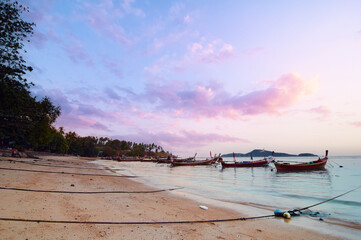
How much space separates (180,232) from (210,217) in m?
1.99

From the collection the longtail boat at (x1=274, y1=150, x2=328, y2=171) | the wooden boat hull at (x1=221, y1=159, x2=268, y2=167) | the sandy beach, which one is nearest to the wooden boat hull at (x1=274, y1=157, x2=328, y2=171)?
the longtail boat at (x1=274, y1=150, x2=328, y2=171)

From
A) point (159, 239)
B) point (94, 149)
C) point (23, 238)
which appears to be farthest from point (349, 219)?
point (94, 149)

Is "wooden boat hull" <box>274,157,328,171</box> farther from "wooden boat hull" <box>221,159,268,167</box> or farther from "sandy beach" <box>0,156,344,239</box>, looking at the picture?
"sandy beach" <box>0,156,344,239</box>

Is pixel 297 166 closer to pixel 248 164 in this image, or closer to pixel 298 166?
pixel 298 166

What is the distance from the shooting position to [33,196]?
5.71 meters

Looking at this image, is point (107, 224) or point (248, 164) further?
point (248, 164)

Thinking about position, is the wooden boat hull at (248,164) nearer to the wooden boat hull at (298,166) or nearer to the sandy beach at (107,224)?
the wooden boat hull at (298,166)

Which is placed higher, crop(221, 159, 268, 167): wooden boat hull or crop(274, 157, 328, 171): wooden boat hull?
crop(274, 157, 328, 171): wooden boat hull

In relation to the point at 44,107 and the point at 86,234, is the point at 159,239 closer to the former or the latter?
the point at 86,234

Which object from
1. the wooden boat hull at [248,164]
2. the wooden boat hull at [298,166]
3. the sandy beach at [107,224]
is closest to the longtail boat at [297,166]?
the wooden boat hull at [298,166]

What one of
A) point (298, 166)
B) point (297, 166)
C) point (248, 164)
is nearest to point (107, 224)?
point (297, 166)

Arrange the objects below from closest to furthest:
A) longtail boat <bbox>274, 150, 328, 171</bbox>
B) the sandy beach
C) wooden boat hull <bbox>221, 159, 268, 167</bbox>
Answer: the sandy beach < longtail boat <bbox>274, 150, 328, 171</bbox> < wooden boat hull <bbox>221, 159, 268, 167</bbox>

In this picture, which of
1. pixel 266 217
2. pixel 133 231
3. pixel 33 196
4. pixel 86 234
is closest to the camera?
pixel 86 234

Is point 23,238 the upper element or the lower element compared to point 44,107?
lower
